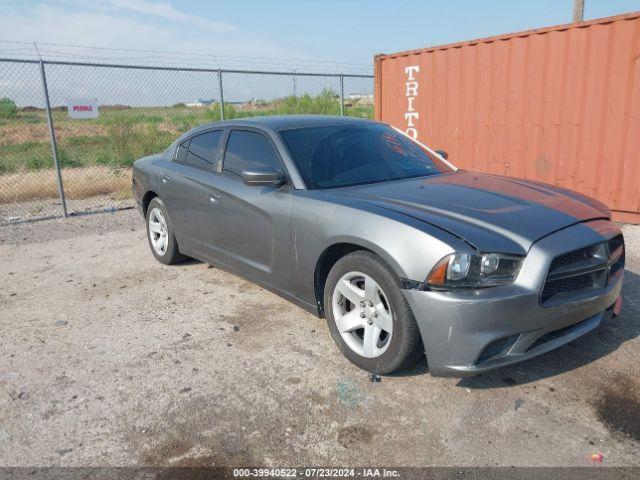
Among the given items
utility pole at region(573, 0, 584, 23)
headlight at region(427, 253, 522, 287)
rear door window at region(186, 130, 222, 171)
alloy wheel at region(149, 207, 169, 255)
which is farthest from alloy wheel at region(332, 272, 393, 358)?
utility pole at region(573, 0, 584, 23)

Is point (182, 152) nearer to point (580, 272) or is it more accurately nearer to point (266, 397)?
point (266, 397)

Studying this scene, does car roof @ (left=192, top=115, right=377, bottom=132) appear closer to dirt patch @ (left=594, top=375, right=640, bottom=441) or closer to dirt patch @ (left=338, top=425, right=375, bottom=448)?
dirt patch @ (left=338, top=425, right=375, bottom=448)

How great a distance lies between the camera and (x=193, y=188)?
15.4 ft

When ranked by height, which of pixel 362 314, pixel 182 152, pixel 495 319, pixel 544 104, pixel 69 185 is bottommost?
pixel 69 185

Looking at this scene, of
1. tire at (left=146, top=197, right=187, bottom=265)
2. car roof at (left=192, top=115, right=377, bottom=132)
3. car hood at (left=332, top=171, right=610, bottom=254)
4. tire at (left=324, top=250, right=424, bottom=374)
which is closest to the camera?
car hood at (left=332, top=171, right=610, bottom=254)

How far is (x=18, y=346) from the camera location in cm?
379

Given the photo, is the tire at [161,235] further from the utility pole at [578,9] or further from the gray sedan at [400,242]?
the utility pole at [578,9]

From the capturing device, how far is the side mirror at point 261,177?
3561 mm

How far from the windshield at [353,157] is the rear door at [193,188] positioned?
0.96 metres

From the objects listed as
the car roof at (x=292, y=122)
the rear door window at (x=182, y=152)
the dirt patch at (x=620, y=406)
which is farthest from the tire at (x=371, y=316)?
the rear door window at (x=182, y=152)

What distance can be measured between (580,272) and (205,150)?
333cm

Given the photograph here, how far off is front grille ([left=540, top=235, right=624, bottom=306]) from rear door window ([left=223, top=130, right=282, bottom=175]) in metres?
1.98

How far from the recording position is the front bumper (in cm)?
259

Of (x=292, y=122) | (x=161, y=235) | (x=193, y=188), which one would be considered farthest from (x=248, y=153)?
(x=161, y=235)
